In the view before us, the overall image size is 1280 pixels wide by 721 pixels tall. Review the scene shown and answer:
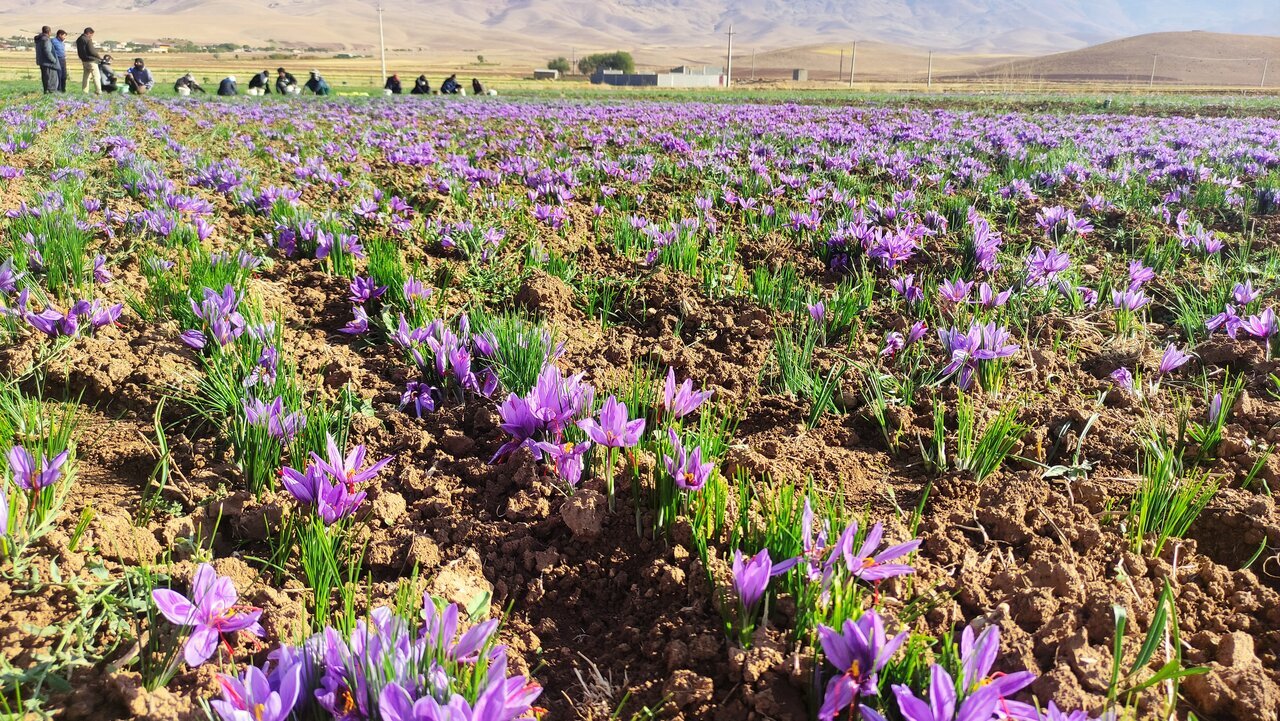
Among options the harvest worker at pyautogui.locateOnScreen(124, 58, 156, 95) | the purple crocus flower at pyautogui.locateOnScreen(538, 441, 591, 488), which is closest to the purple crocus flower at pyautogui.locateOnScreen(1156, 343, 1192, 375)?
the purple crocus flower at pyautogui.locateOnScreen(538, 441, 591, 488)

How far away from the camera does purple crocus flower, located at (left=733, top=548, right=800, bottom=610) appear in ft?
4.85

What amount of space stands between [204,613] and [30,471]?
65 cm

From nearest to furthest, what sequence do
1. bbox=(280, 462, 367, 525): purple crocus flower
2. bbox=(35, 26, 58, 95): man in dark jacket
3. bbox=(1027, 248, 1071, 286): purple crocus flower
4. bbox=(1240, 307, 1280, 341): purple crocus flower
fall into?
bbox=(280, 462, 367, 525): purple crocus flower, bbox=(1240, 307, 1280, 341): purple crocus flower, bbox=(1027, 248, 1071, 286): purple crocus flower, bbox=(35, 26, 58, 95): man in dark jacket

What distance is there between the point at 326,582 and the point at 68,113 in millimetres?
16013

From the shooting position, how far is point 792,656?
146cm

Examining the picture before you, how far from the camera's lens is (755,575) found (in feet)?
4.86

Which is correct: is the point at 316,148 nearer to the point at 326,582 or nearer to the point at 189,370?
the point at 189,370

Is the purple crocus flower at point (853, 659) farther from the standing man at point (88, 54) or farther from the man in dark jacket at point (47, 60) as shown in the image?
the standing man at point (88, 54)

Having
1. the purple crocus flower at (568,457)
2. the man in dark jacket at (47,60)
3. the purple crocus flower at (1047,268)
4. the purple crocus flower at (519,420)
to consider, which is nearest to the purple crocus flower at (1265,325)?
the purple crocus flower at (1047,268)

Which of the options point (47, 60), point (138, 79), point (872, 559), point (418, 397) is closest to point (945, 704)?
point (872, 559)

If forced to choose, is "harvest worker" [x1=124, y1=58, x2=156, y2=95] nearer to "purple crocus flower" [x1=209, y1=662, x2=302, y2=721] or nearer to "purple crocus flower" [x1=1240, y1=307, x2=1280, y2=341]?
"purple crocus flower" [x1=209, y1=662, x2=302, y2=721]

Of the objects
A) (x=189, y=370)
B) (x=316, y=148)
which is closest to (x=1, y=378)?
(x=189, y=370)

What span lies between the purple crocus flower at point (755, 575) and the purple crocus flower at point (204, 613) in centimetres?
93

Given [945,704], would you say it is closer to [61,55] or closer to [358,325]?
[358,325]
